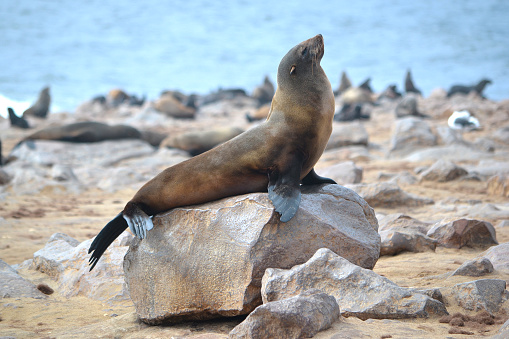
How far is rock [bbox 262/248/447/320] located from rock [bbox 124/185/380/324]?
181 mm

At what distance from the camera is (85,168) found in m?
10.4

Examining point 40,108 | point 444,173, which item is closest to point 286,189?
point 444,173

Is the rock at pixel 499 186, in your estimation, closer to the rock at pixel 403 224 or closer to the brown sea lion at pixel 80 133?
the rock at pixel 403 224

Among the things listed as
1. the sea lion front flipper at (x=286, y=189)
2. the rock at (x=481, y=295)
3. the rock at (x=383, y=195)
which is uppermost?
the sea lion front flipper at (x=286, y=189)

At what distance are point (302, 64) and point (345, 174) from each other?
3.82 metres

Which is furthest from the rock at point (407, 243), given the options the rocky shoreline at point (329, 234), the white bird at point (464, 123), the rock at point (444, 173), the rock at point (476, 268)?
the white bird at point (464, 123)

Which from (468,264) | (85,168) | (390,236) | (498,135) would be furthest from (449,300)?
(498,135)

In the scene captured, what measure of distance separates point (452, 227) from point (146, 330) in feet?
9.15

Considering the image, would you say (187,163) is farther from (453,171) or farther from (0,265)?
(453,171)

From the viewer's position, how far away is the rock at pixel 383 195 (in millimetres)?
6340

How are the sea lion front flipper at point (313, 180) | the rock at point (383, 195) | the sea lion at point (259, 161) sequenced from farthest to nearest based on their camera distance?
1. the rock at point (383, 195)
2. the sea lion front flipper at point (313, 180)
3. the sea lion at point (259, 161)

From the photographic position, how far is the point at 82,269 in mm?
4285

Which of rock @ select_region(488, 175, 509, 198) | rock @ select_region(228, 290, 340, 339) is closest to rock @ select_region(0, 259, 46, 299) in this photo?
rock @ select_region(228, 290, 340, 339)

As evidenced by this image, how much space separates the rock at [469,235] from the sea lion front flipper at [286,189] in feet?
6.02
